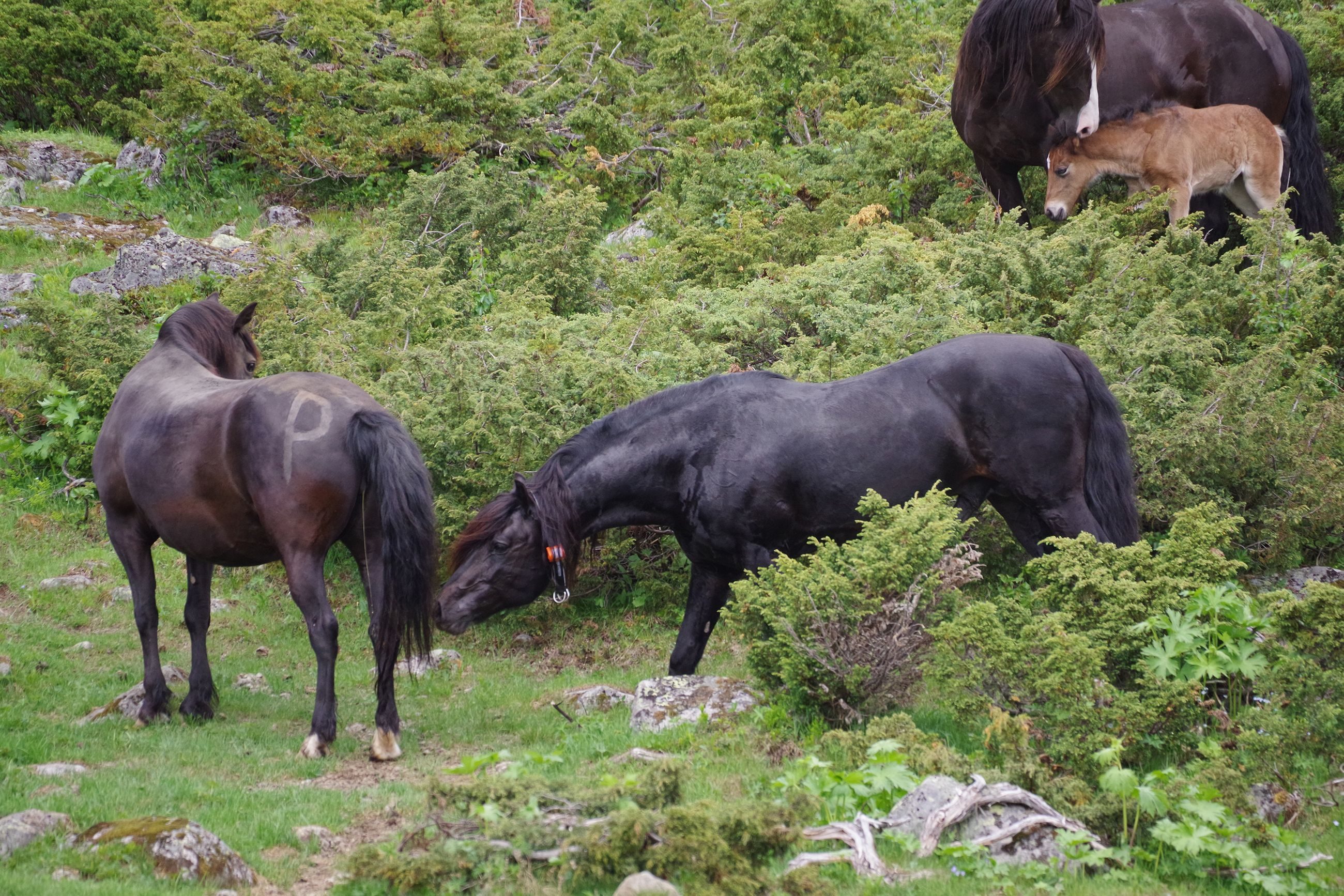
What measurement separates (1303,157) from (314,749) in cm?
1097

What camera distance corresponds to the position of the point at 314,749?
228 inches

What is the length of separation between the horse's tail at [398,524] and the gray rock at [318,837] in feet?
4.40

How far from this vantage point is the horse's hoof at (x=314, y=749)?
5.78 m

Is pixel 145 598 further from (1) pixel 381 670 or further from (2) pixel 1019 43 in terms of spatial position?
(2) pixel 1019 43

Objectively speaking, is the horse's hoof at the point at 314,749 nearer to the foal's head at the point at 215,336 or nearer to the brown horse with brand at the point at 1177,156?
the foal's head at the point at 215,336

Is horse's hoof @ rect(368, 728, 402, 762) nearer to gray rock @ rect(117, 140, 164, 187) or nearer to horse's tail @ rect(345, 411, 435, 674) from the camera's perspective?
horse's tail @ rect(345, 411, 435, 674)

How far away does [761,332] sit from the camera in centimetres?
938

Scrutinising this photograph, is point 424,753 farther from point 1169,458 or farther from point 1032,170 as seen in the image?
point 1032,170

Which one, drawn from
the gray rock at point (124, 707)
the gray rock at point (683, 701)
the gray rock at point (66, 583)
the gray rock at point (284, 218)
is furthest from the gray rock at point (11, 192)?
the gray rock at point (683, 701)

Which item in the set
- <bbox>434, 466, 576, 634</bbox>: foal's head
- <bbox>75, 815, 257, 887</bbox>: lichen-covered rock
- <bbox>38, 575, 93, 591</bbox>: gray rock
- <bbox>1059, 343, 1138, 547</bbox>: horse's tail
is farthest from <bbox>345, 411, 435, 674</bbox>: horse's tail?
<bbox>38, 575, 93, 591</bbox>: gray rock

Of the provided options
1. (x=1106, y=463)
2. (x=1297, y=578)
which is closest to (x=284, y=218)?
(x=1106, y=463)

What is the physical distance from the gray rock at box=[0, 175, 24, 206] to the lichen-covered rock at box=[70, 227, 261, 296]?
3548 millimetres

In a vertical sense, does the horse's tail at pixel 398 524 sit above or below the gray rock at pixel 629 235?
below

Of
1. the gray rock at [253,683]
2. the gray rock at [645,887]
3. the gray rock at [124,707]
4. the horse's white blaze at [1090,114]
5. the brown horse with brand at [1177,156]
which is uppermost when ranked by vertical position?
the horse's white blaze at [1090,114]
